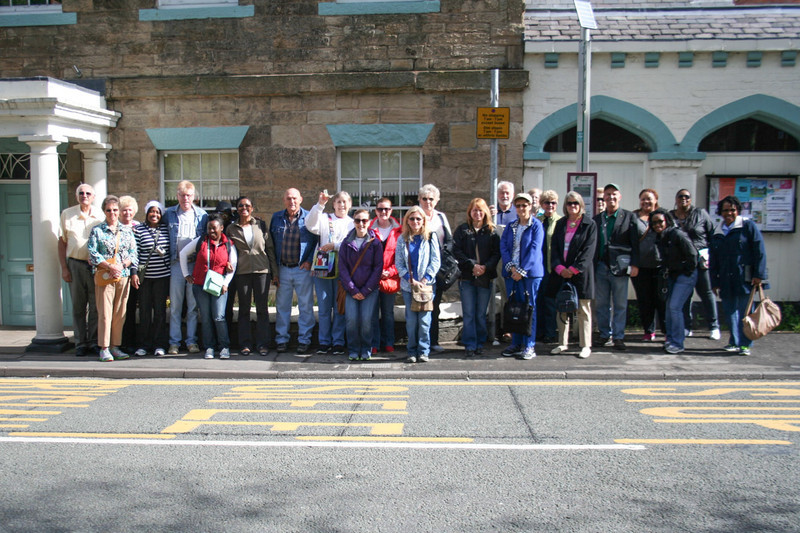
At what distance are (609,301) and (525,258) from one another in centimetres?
145

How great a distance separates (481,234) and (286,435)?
389 centimetres

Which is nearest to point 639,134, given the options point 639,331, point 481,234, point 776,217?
point 776,217

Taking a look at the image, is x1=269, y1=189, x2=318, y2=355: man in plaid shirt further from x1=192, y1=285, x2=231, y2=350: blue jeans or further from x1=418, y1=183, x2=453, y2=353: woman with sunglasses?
x1=418, y1=183, x2=453, y2=353: woman with sunglasses

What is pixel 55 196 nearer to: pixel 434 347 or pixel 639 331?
pixel 434 347

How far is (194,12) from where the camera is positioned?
424 inches

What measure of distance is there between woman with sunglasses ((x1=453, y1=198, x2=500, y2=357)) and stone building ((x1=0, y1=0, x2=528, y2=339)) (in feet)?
7.49

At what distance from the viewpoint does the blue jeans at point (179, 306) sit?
8.73 m

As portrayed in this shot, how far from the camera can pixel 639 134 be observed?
10.7 metres

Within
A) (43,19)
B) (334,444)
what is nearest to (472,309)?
(334,444)

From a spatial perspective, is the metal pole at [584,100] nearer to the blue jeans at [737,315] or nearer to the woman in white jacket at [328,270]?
the blue jeans at [737,315]

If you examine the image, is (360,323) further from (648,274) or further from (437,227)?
(648,274)

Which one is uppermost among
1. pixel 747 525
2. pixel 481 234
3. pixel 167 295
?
pixel 481 234

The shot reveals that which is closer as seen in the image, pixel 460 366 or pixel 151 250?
pixel 460 366

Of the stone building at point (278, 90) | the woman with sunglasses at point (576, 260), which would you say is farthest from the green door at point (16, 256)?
the woman with sunglasses at point (576, 260)
